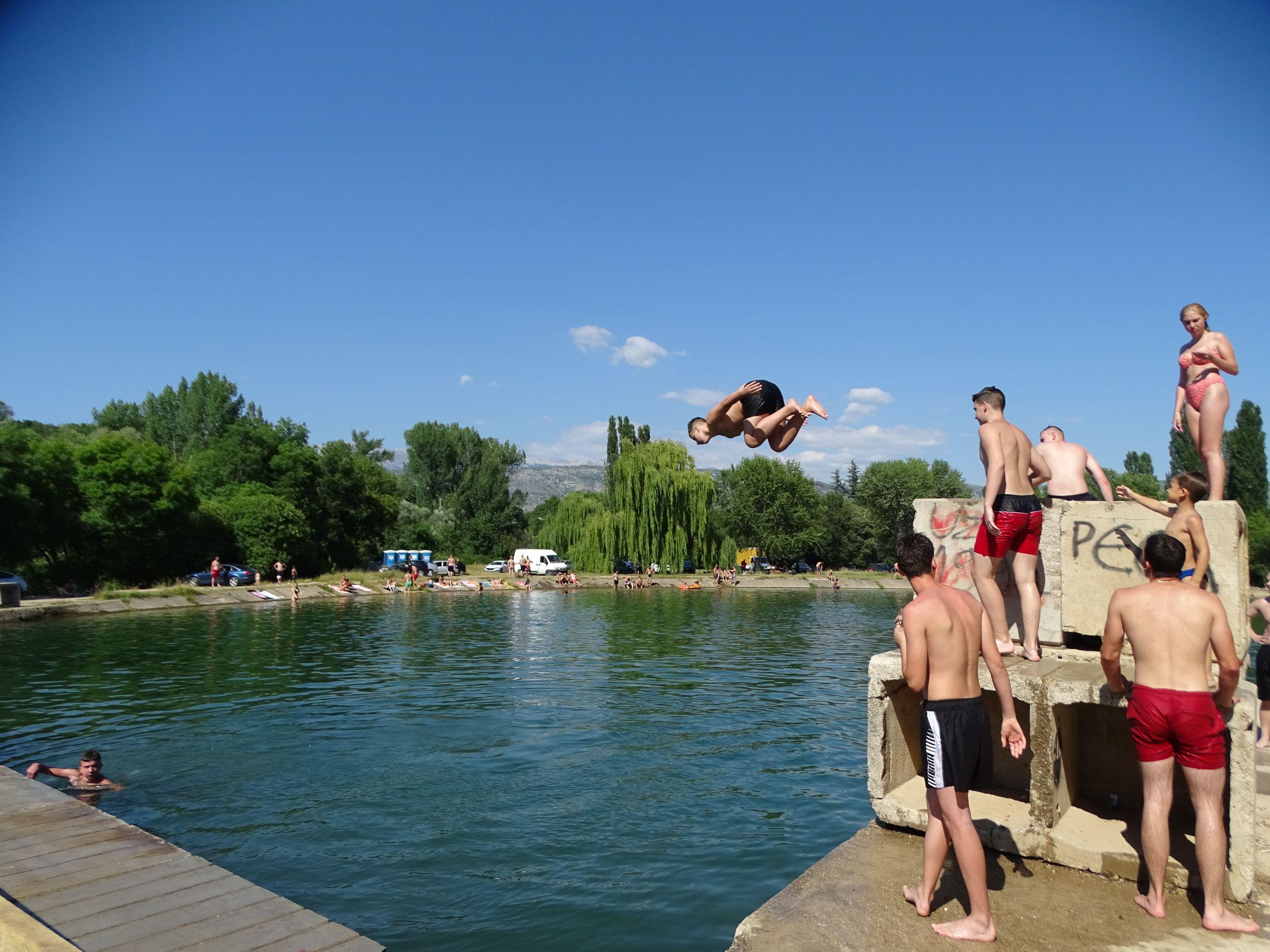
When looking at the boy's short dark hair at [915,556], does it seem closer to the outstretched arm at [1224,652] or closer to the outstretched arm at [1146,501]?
the outstretched arm at [1224,652]

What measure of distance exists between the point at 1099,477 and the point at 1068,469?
16.0 inches

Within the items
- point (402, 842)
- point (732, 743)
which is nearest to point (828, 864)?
point (402, 842)

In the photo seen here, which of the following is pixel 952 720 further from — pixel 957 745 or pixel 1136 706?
pixel 1136 706

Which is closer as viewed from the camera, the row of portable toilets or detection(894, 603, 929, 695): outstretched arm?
detection(894, 603, 929, 695): outstretched arm

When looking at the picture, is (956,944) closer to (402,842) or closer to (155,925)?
(155,925)

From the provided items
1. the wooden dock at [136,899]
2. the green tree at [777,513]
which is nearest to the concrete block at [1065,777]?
the wooden dock at [136,899]

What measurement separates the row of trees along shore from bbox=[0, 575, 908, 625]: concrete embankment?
117 inches

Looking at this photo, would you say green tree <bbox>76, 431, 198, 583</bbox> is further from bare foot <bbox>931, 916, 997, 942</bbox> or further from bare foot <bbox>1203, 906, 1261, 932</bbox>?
bare foot <bbox>1203, 906, 1261, 932</bbox>

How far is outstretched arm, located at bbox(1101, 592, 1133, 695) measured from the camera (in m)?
4.64

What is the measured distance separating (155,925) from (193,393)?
8529cm

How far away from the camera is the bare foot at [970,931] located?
430 centimetres

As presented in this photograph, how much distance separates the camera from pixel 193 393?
81.6 meters

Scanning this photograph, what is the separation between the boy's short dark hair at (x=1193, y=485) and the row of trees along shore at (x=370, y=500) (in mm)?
18463

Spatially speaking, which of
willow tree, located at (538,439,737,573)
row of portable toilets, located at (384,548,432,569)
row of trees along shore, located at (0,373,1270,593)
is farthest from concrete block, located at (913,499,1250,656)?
row of portable toilets, located at (384,548,432,569)
